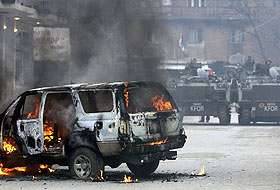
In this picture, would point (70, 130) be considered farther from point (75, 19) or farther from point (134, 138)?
point (75, 19)

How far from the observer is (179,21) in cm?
6812

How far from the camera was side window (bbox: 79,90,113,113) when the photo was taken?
10.9m

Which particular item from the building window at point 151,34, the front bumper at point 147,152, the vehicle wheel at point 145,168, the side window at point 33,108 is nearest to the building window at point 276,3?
the building window at point 151,34

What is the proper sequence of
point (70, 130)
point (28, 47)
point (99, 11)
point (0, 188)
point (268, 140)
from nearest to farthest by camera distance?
point (0, 188) < point (70, 130) < point (268, 140) < point (99, 11) < point (28, 47)

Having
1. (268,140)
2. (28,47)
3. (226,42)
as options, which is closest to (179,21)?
(226,42)

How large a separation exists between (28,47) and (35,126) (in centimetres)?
1933

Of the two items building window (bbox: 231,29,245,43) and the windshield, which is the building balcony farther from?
the windshield

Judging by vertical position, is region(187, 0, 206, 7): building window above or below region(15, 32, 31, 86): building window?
above

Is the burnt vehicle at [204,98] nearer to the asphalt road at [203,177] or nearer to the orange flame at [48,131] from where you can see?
the asphalt road at [203,177]

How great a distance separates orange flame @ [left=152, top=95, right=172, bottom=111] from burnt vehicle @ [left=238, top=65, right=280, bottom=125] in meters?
17.0

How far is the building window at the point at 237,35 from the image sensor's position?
227ft

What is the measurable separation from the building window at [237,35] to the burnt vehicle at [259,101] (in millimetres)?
40498

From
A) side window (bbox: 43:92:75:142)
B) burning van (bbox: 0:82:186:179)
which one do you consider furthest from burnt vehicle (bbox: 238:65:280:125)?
side window (bbox: 43:92:75:142)

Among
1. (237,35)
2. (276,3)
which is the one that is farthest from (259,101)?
(276,3)
